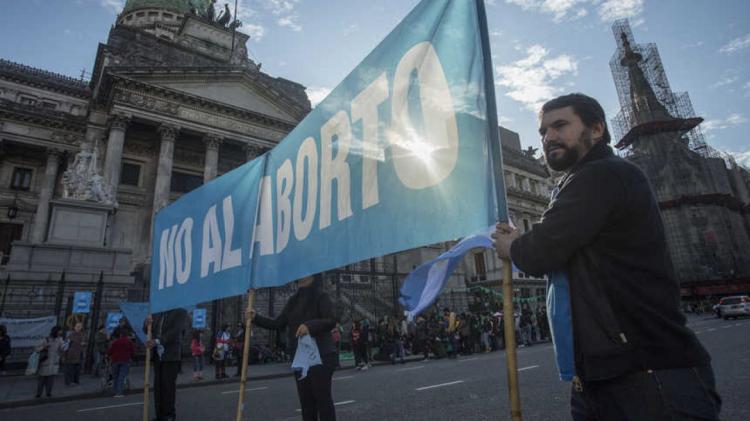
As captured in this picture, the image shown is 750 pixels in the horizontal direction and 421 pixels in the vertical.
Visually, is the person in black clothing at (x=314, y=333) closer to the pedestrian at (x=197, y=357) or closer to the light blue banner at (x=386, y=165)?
the light blue banner at (x=386, y=165)

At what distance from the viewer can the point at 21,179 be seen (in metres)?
28.9

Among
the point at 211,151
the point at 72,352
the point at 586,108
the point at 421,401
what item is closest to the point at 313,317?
the point at 586,108

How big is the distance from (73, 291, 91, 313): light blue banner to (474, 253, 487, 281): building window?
109 ft

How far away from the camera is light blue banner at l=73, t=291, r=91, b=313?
43.1 feet

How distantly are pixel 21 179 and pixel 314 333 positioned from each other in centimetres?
3565

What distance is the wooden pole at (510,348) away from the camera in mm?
1631

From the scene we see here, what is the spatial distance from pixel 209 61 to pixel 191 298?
33243mm

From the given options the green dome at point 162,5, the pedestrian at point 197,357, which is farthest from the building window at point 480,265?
the green dome at point 162,5

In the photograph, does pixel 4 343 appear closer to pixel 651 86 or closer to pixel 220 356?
pixel 220 356

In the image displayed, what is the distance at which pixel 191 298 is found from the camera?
13.3 feet

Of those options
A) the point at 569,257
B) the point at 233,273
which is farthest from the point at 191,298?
the point at 569,257

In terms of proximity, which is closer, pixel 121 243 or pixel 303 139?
pixel 303 139

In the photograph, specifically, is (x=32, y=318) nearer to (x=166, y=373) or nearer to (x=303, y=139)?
(x=166, y=373)

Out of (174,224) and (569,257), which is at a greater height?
(174,224)
